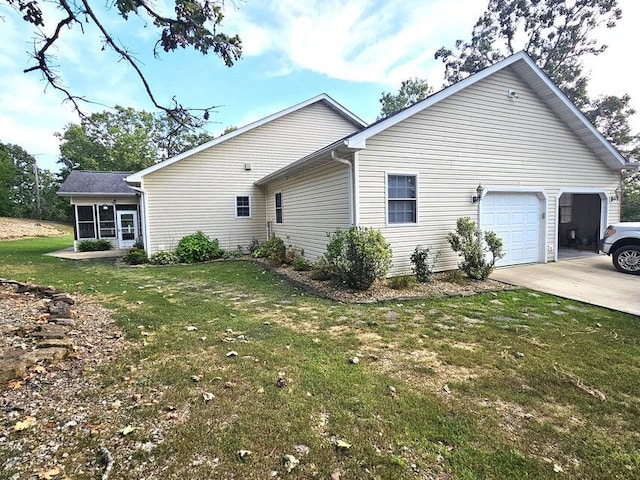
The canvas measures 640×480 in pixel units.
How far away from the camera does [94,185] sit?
16594mm

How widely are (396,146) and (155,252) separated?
9650 millimetres

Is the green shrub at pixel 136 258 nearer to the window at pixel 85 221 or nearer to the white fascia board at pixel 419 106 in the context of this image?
the window at pixel 85 221

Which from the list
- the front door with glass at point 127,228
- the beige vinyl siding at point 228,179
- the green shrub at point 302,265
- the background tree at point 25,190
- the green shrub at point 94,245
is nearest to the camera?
the green shrub at point 302,265

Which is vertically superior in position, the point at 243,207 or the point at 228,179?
the point at 228,179

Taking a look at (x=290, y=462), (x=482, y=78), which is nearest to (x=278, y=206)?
(x=482, y=78)

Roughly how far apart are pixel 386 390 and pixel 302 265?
6493 mm

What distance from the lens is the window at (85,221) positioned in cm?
1627

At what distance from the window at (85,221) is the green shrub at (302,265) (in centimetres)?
1292

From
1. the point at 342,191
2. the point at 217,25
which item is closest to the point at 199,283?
the point at 342,191

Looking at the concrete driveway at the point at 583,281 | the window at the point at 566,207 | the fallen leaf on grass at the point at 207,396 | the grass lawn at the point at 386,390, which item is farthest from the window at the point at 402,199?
the window at the point at 566,207

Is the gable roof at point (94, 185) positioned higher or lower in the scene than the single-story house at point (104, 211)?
higher

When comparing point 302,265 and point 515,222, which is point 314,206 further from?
point 515,222

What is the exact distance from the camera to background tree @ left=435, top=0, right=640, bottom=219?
20359mm

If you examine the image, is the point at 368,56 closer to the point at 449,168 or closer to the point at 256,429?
the point at 449,168
